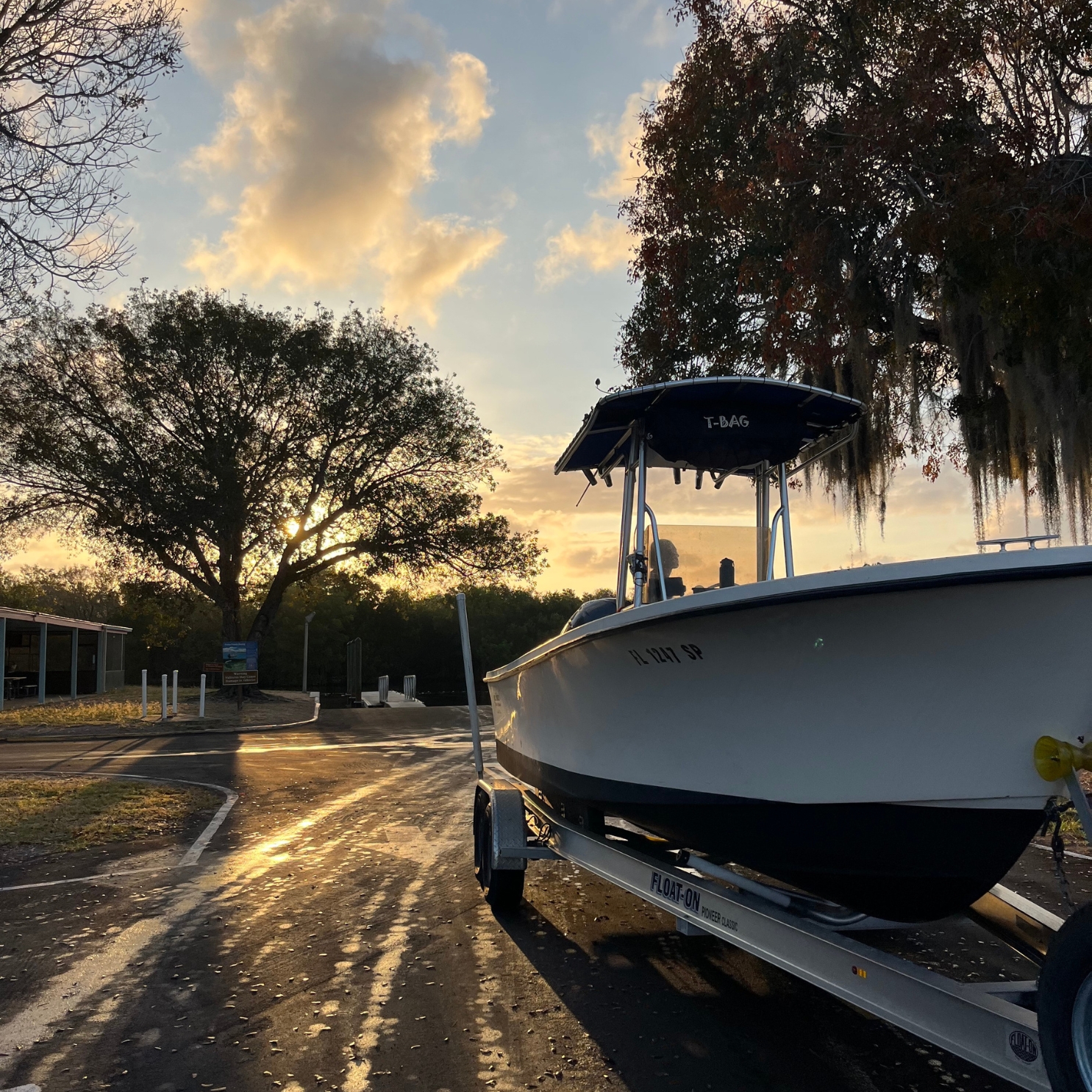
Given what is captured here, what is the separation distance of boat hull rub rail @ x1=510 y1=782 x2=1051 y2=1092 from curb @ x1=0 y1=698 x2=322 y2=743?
1880 centimetres

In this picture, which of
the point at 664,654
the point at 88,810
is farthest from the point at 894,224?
the point at 88,810

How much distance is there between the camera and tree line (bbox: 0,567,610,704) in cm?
5884

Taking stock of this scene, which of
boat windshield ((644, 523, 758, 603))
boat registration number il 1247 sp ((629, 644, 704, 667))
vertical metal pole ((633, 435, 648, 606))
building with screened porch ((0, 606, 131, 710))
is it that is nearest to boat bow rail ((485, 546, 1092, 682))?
boat registration number il 1247 sp ((629, 644, 704, 667))

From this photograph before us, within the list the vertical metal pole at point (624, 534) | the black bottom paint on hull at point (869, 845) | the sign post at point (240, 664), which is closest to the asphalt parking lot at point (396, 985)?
the black bottom paint on hull at point (869, 845)

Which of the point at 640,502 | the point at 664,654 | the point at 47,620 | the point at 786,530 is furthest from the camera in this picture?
the point at 47,620

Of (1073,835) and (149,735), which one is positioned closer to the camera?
(1073,835)

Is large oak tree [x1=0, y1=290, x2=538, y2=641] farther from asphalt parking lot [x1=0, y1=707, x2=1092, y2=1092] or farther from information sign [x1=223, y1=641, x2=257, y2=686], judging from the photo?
asphalt parking lot [x1=0, y1=707, x2=1092, y2=1092]

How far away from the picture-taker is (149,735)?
2170cm

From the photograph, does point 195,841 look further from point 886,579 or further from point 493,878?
point 886,579

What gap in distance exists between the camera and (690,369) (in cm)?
1289

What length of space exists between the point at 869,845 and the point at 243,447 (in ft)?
95.4

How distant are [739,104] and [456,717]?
60.9 ft

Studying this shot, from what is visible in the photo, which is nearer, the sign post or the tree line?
the sign post

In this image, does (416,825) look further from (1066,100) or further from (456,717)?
(456,717)
